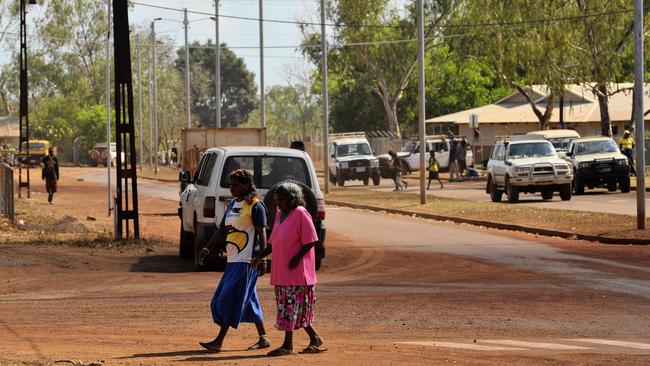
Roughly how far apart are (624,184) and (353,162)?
744 inches

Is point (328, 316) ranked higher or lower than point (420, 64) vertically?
lower

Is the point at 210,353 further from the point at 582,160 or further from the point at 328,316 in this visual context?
the point at 582,160

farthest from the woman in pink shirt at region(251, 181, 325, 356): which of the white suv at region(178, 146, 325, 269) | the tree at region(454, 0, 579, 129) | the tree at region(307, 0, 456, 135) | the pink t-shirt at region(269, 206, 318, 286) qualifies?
the tree at region(307, 0, 456, 135)

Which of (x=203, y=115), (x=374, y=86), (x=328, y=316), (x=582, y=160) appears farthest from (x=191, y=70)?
(x=328, y=316)

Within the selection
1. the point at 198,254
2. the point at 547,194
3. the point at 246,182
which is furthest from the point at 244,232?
the point at 547,194

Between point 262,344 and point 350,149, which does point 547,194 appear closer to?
point 350,149

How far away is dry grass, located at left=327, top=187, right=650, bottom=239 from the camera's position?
2872cm

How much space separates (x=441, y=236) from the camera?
29312 mm

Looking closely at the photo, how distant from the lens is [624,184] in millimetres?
47438

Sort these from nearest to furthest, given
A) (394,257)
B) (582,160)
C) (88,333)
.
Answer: (88,333) < (394,257) < (582,160)

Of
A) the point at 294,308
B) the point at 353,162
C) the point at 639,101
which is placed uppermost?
the point at 639,101

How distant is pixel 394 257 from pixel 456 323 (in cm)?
897

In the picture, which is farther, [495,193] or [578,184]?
[578,184]

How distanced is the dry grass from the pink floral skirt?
1494cm
